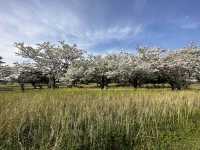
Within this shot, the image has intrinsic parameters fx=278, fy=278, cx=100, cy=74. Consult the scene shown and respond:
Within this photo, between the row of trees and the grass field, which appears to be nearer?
the grass field

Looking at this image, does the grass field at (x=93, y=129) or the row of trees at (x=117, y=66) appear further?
the row of trees at (x=117, y=66)

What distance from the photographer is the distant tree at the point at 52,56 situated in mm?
43438

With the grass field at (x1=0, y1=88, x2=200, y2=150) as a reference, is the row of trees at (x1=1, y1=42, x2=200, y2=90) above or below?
above

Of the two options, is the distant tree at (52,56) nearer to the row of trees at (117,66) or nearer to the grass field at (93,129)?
the row of trees at (117,66)

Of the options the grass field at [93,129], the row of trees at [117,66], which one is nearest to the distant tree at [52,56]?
the row of trees at [117,66]

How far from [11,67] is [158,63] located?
23.7 metres

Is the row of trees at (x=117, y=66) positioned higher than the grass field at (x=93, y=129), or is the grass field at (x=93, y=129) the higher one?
the row of trees at (x=117, y=66)

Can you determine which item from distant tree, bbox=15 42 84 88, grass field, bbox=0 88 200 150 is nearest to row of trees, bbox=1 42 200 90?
distant tree, bbox=15 42 84 88

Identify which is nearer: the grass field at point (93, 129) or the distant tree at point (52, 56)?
the grass field at point (93, 129)

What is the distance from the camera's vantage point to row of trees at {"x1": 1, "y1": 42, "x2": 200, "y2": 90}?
3681 centimetres

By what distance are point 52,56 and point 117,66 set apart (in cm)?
1089

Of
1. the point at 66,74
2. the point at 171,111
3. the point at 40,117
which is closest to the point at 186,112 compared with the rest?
the point at 171,111

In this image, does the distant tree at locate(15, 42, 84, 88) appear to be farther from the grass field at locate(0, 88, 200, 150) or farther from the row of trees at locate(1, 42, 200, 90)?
the grass field at locate(0, 88, 200, 150)

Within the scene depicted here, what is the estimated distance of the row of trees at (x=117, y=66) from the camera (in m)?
36.8
